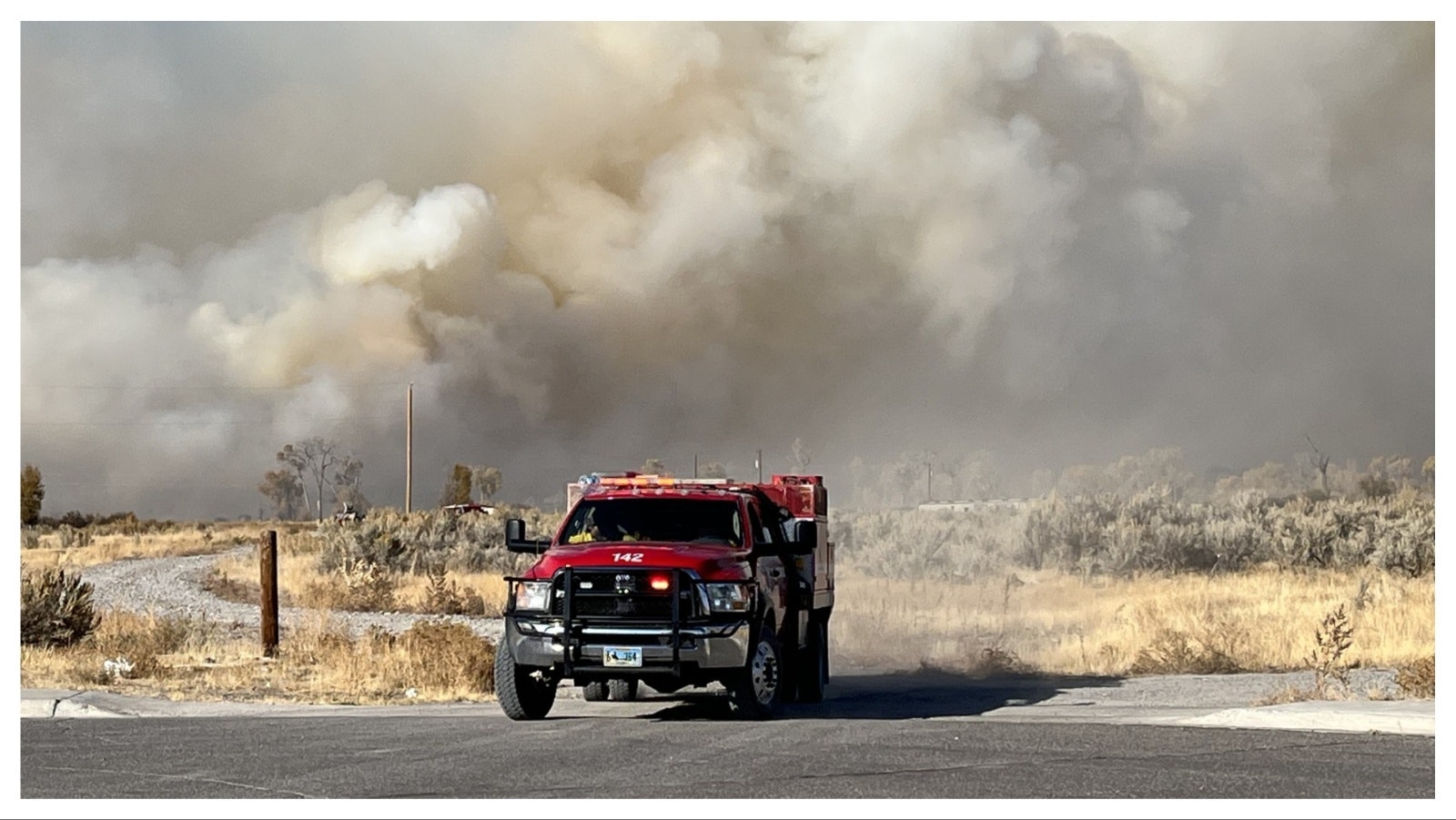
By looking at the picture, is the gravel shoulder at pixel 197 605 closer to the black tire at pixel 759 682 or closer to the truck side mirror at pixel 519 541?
Result: the truck side mirror at pixel 519 541

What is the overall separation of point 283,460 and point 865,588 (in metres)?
107

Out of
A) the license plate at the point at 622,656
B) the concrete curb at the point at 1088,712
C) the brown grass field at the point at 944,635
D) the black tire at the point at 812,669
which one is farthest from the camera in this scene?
the brown grass field at the point at 944,635

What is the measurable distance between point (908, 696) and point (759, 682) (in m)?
3.93

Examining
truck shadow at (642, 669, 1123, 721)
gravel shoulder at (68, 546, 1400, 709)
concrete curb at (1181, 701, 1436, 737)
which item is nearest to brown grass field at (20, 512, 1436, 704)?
gravel shoulder at (68, 546, 1400, 709)

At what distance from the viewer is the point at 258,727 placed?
1531 centimetres

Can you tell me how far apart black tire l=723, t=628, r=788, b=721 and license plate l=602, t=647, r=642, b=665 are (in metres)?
0.88

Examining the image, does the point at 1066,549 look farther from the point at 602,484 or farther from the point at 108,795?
the point at 108,795

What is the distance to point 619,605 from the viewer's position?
49.8 ft

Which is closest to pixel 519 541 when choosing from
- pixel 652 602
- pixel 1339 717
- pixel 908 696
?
pixel 652 602

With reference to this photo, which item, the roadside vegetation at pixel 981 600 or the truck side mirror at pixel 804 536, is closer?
the truck side mirror at pixel 804 536

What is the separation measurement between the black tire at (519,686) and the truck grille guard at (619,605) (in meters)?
0.54

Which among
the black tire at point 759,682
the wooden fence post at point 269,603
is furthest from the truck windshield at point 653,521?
the wooden fence post at point 269,603

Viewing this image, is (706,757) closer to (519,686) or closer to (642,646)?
(642,646)

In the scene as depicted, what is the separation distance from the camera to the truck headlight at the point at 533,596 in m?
15.3
